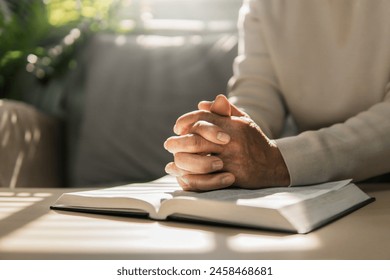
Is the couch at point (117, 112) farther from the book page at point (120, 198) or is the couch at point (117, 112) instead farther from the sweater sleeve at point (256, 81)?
the book page at point (120, 198)

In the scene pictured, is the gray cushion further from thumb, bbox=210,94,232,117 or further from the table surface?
the table surface

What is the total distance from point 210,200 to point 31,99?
1584 millimetres

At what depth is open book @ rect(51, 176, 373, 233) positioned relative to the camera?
70cm

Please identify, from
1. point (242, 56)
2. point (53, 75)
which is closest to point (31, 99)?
point (53, 75)

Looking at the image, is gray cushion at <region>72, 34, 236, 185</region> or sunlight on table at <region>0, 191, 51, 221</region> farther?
gray cushion at <region>72, 34, 236, 185</region>

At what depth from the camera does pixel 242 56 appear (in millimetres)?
1533

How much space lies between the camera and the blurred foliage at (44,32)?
2.18 m

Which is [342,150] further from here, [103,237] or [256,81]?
[103,237]

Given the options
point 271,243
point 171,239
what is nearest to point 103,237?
point 171,239

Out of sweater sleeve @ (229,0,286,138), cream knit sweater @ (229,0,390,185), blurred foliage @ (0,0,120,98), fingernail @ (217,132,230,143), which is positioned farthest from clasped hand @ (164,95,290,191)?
blurred foliage @ (0,0,120,98)

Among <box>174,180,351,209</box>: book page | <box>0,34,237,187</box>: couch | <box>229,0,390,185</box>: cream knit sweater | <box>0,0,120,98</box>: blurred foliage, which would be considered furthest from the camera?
<box>0,0,120,98</box>: blurred foliage

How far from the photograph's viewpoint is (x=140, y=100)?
6.19 ft

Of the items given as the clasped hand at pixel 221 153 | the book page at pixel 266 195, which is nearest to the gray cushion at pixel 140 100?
the clasped hand at pixel 221 153

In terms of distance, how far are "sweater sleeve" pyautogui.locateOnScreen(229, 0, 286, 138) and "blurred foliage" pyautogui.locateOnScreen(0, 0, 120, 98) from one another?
2.66ft
